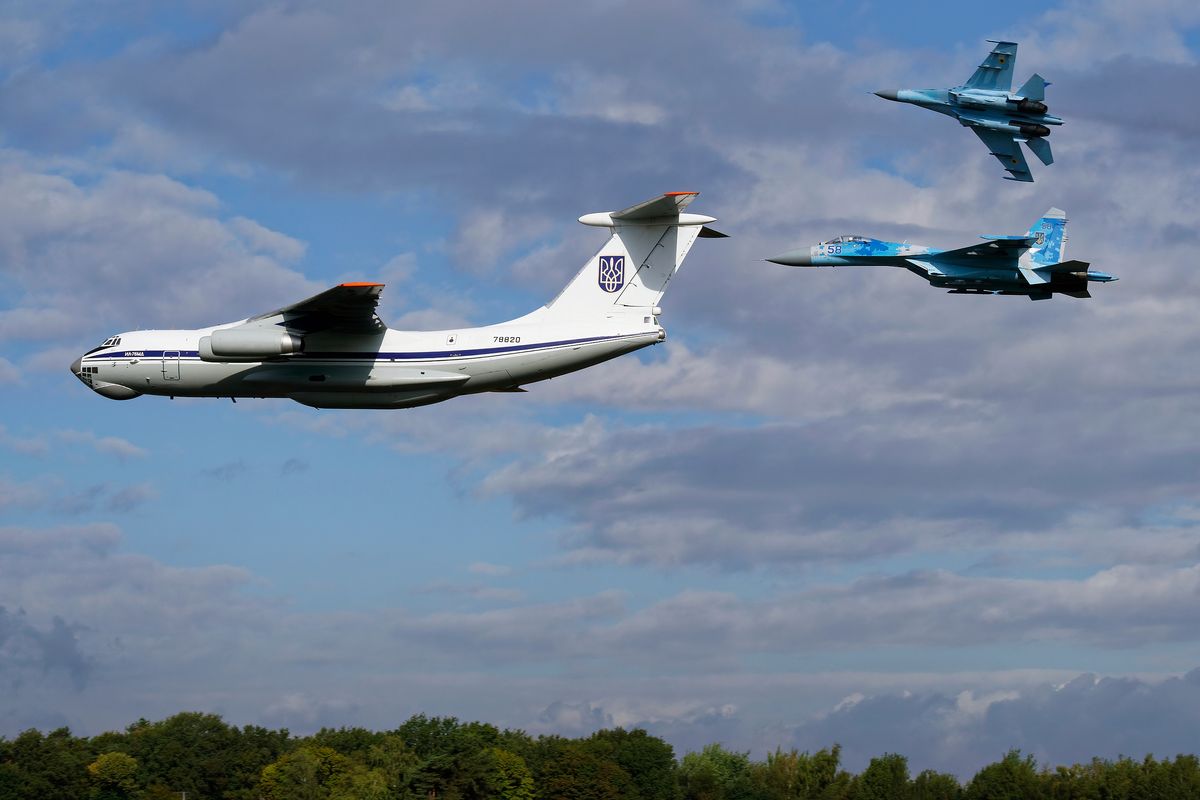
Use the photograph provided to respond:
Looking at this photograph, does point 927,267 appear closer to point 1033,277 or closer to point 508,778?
point 1033,277

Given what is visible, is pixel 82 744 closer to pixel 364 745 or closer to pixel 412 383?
pixel 364 745

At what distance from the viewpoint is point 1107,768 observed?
72062mm

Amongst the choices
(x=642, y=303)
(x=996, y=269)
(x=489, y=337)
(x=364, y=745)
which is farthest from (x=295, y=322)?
(x=364, y=745)

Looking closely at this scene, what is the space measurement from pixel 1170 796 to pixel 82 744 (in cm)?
5748

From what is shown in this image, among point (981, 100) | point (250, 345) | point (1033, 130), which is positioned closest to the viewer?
point (250, 345)

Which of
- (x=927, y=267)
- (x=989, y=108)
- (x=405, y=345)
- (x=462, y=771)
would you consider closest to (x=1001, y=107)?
(x=989, y=108)

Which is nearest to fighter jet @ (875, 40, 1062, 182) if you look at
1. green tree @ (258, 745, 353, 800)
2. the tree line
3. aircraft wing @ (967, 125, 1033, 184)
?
aircraft wing @ (967, 125, 1033, 184)

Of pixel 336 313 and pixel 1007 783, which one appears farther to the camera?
pixel 1007 783

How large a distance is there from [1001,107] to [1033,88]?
861mm

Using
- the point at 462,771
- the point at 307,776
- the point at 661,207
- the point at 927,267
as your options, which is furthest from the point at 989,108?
the point at 307,776

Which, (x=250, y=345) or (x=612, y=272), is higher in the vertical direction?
(x=612, y=272)

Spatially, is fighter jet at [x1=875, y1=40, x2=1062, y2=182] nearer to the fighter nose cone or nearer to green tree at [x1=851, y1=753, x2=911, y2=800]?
the fighter nose cone

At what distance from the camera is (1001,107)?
37.1 m

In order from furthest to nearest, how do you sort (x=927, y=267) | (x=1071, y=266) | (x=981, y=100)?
(x=927, y=267)
(x=981, y=100)
(x=1071, y=266)
